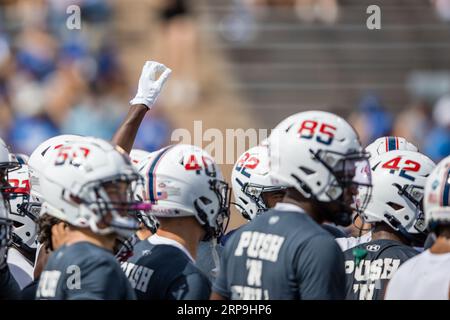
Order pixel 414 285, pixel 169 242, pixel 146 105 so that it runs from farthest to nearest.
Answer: pixel 146 105
pixel 169 242
pixel 414 285

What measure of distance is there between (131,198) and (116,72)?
10.3 meters

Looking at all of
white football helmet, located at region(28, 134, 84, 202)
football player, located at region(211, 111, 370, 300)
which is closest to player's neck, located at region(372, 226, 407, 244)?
football player, located at region(211, 111, 370, 300)

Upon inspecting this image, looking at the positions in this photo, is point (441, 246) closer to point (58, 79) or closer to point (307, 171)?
point (307, 171)

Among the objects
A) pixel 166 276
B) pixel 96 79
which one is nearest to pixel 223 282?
pixel 166 276

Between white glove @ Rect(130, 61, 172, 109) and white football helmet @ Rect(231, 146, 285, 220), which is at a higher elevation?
white glove @ Rect(130, 61, 172, 109)

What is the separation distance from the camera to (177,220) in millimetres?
5363

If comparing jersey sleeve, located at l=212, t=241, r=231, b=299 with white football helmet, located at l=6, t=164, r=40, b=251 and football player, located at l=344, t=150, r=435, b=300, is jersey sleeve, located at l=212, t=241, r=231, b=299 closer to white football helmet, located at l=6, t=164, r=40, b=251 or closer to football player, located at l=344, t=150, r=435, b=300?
football player, located at l=344, t=150, r=435, b=300

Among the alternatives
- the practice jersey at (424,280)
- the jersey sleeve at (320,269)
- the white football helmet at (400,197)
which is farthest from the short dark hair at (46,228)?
the white football helmet at (400,197)

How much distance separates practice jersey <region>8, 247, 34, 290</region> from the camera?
5867 millimetres

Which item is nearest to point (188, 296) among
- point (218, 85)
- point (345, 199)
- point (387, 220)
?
point (345, 199)

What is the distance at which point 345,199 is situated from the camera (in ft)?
15.5

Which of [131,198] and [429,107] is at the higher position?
[131,198]

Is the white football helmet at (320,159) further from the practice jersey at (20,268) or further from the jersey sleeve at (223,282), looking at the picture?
the practice jersey at (20,268)
